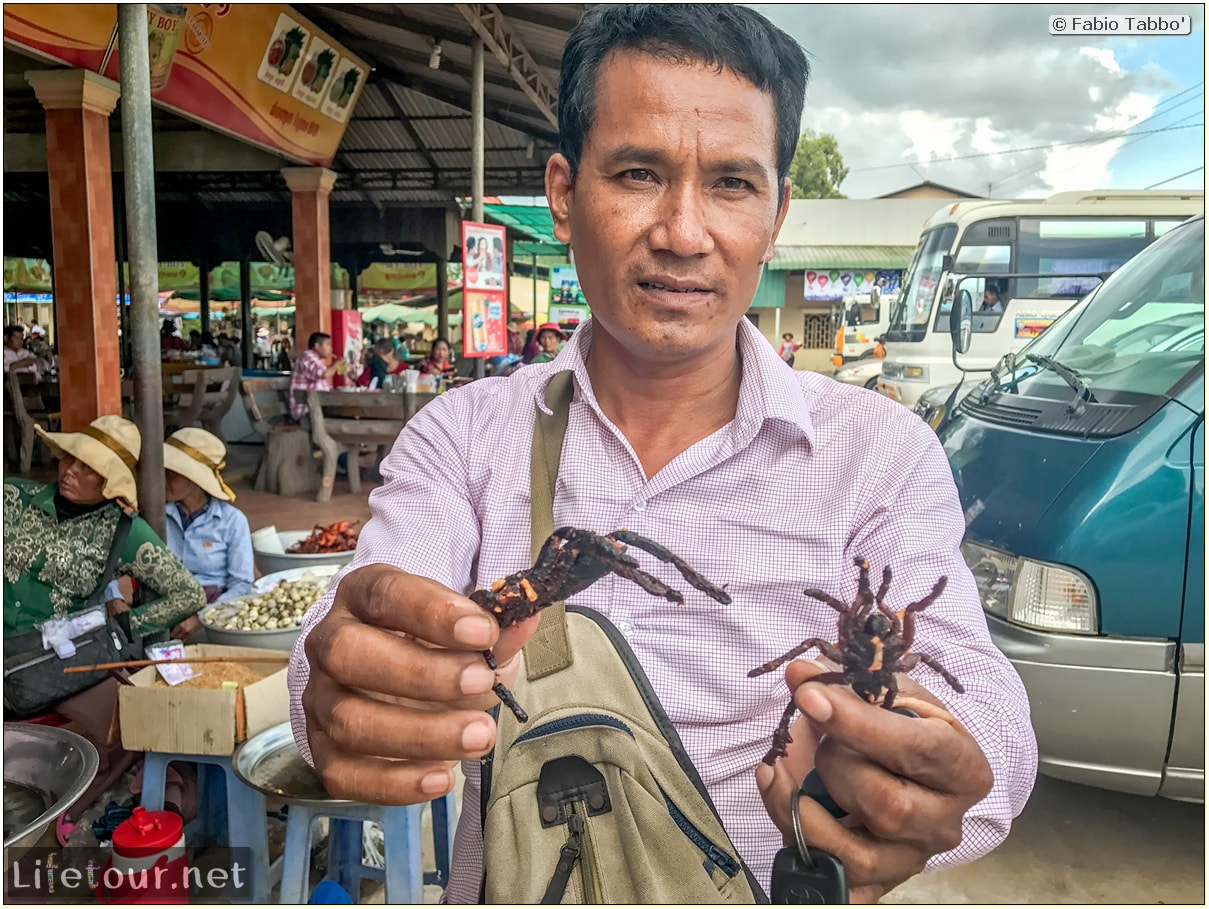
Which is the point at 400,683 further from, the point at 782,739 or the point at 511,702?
the point at 782,739

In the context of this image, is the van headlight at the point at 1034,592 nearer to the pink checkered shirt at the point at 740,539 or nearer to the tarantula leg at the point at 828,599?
the pink checkered shirt at the point at 740,539

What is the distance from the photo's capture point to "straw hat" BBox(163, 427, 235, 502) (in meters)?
3.09

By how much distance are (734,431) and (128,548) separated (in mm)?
2230

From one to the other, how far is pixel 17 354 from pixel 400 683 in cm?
853

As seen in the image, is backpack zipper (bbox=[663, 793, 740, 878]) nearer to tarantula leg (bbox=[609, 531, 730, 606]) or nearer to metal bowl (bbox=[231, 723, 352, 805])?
tarantula leg (bbox=[609, 531, 730, 606])

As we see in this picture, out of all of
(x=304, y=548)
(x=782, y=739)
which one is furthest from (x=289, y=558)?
(x=782, y=739)

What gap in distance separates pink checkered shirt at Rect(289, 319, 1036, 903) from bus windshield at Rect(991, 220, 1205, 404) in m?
0.85

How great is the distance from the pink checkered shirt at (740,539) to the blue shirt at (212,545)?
6.82ft

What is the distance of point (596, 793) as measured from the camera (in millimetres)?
1164

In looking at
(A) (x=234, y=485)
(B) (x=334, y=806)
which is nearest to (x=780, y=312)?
(B) (x=334, y=806)

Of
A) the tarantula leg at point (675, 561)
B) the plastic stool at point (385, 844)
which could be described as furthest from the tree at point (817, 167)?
the plastic stool at point (385, 844)

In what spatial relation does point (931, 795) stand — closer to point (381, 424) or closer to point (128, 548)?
point (128, 548)

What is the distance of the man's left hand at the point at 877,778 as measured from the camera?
958 mm

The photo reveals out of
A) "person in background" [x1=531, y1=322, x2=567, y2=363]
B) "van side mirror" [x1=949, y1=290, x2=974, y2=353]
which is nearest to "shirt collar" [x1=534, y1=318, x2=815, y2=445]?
"van side mirror" [x1=949, y1=290, x2=974, y2=353]
